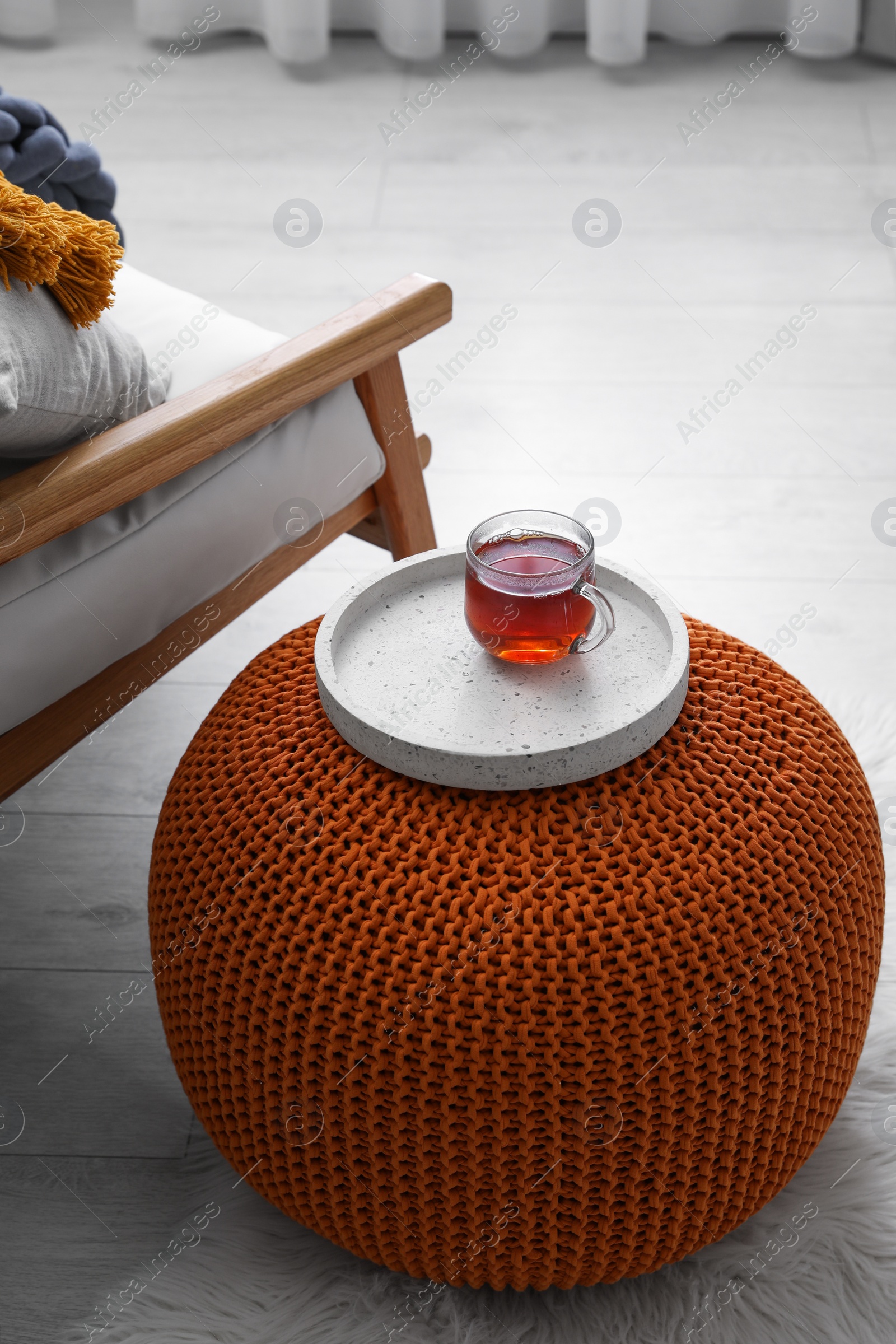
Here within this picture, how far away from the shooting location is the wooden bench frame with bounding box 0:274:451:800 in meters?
1.02

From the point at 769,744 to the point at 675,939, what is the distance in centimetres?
19

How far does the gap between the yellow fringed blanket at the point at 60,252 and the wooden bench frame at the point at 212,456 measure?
0.38 ft

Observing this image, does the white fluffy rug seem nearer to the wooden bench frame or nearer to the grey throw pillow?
the wooden bench frame

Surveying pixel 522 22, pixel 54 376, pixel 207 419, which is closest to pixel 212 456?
pixel 207 419

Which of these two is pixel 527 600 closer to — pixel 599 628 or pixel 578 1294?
pixel 599 628

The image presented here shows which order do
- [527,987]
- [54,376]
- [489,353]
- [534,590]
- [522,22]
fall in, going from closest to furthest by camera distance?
[527,987], [534,590], [54,376], [489,353], [522,22]

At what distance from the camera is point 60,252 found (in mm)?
989

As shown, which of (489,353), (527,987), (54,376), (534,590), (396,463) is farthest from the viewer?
(489,353)

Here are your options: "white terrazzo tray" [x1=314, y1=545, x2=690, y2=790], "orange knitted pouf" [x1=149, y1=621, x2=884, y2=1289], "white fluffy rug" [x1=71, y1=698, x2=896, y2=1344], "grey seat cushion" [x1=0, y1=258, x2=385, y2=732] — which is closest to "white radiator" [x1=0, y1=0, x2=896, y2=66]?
"grey seat cushion" [x1=0, y1=258, x2=385, y2=732]

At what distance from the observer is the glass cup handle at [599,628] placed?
94 centimetres

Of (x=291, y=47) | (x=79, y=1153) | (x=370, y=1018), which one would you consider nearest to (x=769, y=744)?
(x=370, y=1018)

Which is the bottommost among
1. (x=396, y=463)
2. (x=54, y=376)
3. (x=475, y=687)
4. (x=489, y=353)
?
(x=489, y=353)

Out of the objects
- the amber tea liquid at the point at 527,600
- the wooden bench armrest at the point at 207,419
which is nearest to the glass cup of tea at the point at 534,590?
the amber tea liquid at the point at 527,600

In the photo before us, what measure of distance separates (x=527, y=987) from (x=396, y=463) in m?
0.75
